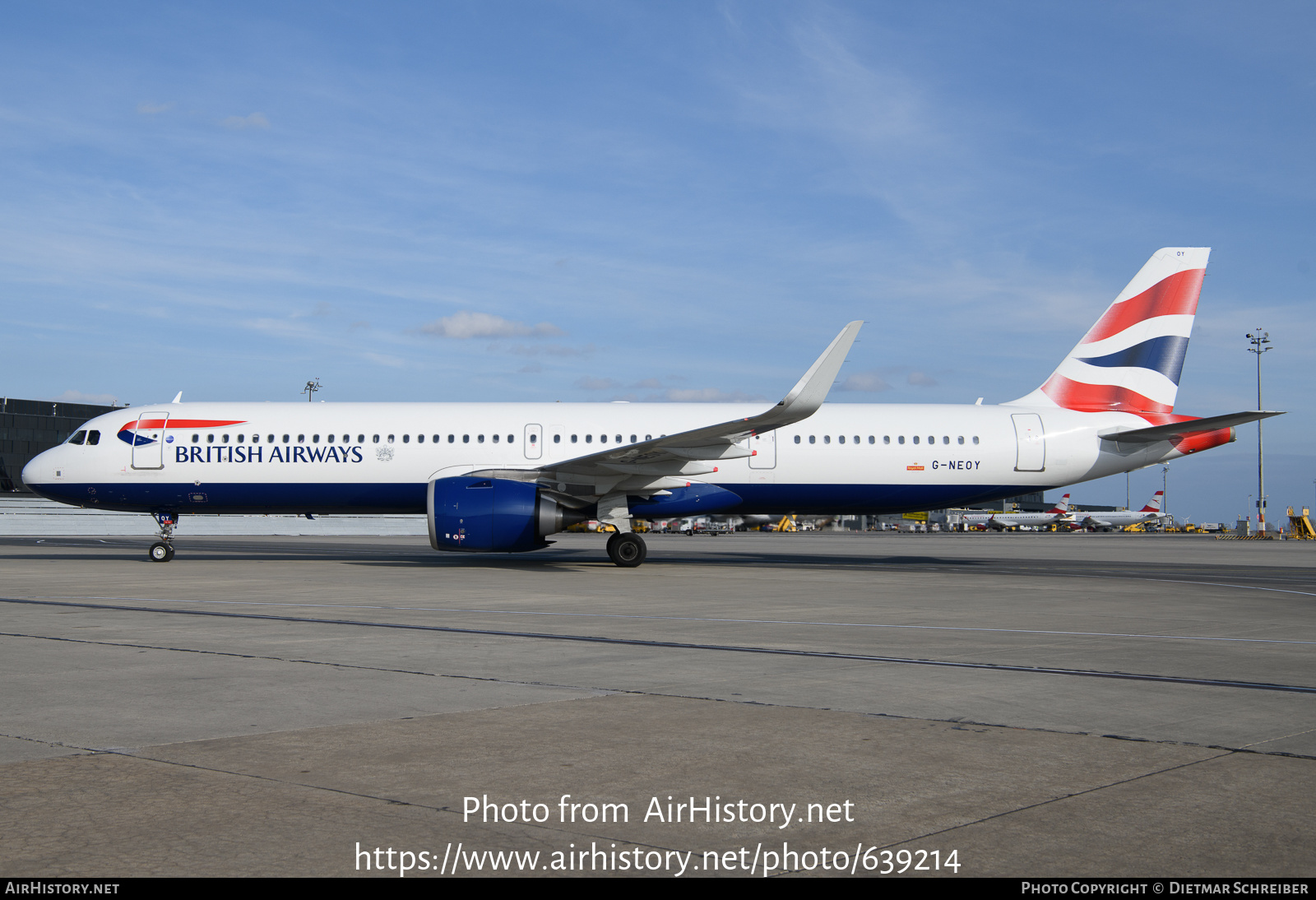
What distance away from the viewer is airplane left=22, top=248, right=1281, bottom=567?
75.5 ft

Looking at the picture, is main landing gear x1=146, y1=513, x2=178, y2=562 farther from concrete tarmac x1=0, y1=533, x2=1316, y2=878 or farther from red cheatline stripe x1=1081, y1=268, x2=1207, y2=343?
red cheatline stripe x1=1081, y1=268, x2=1207, y2=343

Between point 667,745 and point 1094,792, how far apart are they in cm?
214

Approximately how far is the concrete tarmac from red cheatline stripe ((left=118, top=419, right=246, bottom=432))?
10496mm

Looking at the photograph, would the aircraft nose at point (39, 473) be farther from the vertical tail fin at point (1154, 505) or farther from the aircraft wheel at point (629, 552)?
the vertical tail fin at point (1154, 505)

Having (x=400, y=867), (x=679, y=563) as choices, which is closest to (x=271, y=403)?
(x=679, y=563)

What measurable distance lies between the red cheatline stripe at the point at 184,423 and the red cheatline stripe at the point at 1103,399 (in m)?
Answer: 19.5

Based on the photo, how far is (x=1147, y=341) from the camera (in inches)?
958

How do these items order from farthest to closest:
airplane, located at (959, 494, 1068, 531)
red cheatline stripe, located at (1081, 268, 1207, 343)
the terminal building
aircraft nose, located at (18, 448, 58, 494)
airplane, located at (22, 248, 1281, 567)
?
airplane, located at (959, 494, 1068, 531) < the terminal building < red cheatline stripe, located at (1081, 268, 1207, 343) < aircraft nose, located at (18, 448, 58, 494) < airplane, located at (22, 248, 1281, 567)

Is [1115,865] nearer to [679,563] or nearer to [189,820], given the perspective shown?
[189,820]

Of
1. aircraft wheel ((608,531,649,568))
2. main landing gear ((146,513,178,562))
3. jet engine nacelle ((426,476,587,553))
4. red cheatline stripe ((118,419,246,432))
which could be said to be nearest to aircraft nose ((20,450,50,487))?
red cheatline stripe ((118,419,246,432))

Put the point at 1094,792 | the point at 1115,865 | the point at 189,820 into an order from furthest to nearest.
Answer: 1. the point at 1094,792
2. the point at 189,820
3. the point at 1115,865

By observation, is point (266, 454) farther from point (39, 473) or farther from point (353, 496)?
point (39, 473)

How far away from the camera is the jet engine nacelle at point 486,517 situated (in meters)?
19.9

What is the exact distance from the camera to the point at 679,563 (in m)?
24.1
